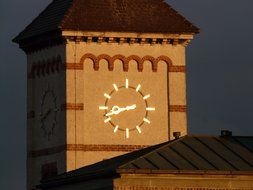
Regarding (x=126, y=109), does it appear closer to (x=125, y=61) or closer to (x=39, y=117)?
(x=125, y=61)

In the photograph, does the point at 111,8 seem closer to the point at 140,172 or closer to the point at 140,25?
the point at 140,25

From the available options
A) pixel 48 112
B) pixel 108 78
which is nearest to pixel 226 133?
pixel 108 78

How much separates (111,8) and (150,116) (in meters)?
5.71

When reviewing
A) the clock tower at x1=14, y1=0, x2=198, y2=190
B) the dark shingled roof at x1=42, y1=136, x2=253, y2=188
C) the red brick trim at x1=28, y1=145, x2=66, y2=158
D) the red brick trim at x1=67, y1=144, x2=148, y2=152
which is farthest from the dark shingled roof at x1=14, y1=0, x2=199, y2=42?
the dark shingled roof at x1=42, y1=136, x2=253, y2=188

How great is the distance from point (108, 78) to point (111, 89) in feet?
1.86

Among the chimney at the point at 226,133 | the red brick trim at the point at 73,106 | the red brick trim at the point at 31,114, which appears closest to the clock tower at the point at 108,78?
the red brick trim at the point at 73,106

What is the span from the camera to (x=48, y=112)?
11419cm

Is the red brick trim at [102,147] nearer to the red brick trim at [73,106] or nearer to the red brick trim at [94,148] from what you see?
the red brick trim at [94,148]

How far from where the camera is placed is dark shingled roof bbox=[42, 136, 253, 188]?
9081cm

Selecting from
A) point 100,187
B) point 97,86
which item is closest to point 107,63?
point 97,86

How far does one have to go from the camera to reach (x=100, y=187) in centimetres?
9194

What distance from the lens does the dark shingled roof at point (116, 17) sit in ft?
366

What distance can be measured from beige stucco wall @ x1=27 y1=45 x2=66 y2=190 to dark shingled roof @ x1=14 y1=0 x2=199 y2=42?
1.40m

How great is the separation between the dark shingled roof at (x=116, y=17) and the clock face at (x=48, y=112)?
10.4ft
